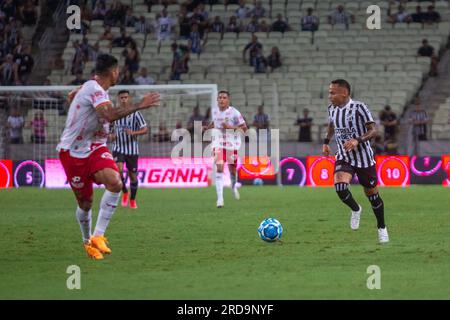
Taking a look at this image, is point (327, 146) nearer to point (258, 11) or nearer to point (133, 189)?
point (133, 189)

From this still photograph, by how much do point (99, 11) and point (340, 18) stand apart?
31.4ft

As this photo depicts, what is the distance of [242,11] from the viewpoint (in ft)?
128

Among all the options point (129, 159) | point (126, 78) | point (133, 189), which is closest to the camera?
point (133, 189)

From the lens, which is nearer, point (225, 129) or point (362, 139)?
point (362, 139)

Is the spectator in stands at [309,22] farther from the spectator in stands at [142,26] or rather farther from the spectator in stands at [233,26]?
the spectator in stands at [142,26]

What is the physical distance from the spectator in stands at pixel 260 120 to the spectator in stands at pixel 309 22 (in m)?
5.90

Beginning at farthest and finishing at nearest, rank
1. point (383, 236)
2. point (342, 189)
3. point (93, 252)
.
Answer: point (342, 189) → point (383, 236) → point (93, 252)

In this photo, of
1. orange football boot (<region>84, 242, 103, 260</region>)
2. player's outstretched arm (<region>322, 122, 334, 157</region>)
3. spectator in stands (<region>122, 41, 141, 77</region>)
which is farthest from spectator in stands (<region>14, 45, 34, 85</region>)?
orange football boot (<region>84, 242, 103, 260</region>)

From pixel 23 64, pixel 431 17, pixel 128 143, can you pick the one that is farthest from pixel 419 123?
pixel 23 64

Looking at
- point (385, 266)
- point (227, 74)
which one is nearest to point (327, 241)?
point (385, 266)

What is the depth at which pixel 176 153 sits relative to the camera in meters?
31.5

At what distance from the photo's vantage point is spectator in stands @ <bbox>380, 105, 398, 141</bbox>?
32188mm

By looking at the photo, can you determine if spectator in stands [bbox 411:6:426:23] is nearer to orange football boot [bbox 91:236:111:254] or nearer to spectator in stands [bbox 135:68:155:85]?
spectator in stands [bbox 135:68:155:85]

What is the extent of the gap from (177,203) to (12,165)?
402 inches
